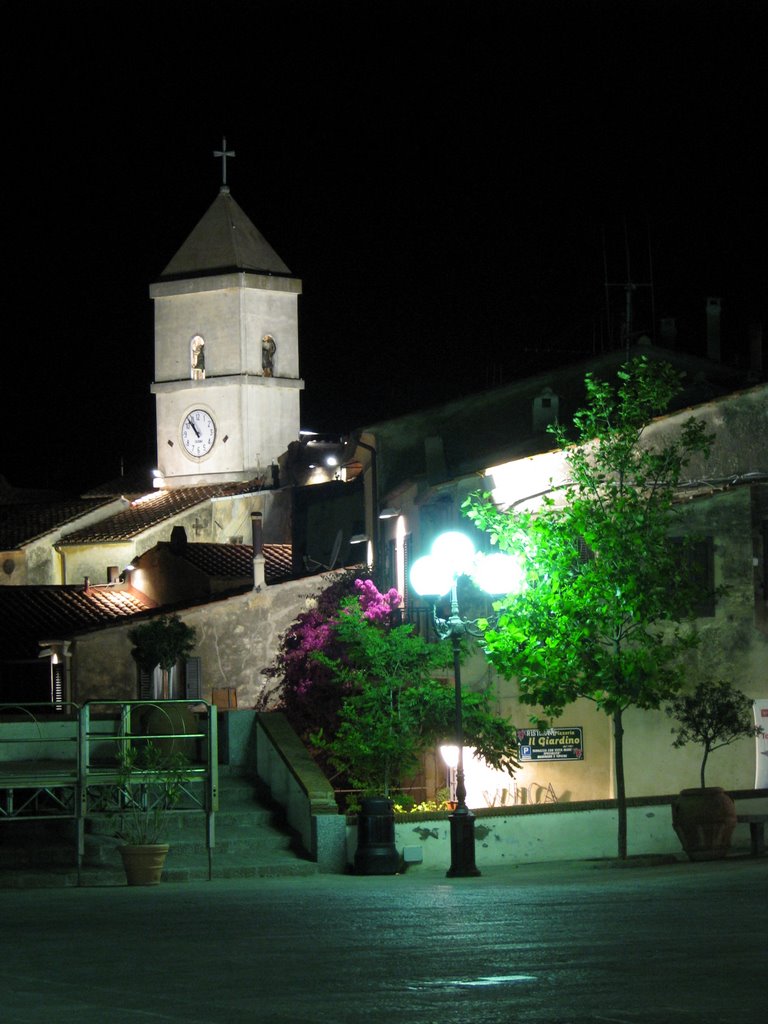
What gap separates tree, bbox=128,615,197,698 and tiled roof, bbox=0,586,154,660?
5.49 meters

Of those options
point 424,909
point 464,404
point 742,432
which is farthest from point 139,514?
point 424,909

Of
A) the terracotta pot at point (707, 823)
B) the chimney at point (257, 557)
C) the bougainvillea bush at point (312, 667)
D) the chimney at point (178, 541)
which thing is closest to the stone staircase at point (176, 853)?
the terracotta pot at point (707, 823)

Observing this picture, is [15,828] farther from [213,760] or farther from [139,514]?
[139,514]

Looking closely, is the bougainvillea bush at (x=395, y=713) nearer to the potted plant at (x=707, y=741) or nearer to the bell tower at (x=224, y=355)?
the potted plant at (x=707, y=741)

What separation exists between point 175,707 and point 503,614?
4764 millimetres

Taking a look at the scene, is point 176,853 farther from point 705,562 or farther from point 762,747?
point 705,562

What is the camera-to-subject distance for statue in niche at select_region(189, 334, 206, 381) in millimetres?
64875

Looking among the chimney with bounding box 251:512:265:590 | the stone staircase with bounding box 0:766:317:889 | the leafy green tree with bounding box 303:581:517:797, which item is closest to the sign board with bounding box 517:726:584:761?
the leafy green tree with bounding box 303:581:517:797

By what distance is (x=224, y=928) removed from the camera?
1426 cm

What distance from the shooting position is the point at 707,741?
26422 millimetres

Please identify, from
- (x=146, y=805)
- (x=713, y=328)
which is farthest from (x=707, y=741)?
(x=713, y=328)

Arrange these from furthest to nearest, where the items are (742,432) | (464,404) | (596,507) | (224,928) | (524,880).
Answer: (464,404) < (742,432) < (596,507) < (524,880) < (224,928)

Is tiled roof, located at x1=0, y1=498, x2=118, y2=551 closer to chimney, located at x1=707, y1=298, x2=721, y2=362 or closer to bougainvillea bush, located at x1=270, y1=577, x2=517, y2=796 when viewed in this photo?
chimney, located at x1=707, y1=298, x2=721, y2=362

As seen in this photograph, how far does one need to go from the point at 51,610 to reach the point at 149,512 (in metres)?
11.3
